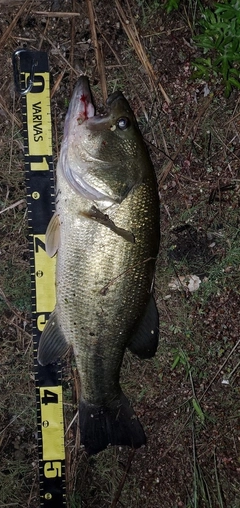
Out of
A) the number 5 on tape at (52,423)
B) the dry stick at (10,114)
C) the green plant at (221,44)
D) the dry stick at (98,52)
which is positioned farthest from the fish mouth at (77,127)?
the number 5 on tape at (52,423)

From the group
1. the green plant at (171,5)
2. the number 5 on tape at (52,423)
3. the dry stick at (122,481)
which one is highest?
the green plant at (171,5)

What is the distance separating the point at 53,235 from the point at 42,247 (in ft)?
1.18

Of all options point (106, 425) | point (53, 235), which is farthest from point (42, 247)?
point (106, 425)

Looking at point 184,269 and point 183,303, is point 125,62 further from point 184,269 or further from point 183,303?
point 183,303

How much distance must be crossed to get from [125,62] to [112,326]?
168 cm

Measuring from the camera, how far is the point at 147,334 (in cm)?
287

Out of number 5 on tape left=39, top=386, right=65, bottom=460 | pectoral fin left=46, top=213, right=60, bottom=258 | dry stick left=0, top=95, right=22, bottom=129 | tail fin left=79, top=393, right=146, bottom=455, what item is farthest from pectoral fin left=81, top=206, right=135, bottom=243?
number 5 on tape left=39, top=386, right=65, bottom=460

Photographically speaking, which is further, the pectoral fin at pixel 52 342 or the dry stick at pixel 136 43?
the dry stick at pixel 136 43

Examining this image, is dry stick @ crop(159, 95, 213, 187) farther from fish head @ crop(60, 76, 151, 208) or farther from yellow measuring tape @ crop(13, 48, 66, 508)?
yellow measuring tape @ crop(13, 48, 66, 508)

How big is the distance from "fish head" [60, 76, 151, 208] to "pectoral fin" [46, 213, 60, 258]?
0.24 meters

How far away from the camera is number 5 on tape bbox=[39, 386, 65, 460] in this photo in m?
3.12

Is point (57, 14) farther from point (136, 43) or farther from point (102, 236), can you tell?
point (102, 236)

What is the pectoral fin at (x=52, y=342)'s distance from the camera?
2840 mm

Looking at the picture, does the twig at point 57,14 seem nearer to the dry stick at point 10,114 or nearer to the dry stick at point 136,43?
the dry stick at point 136,43
